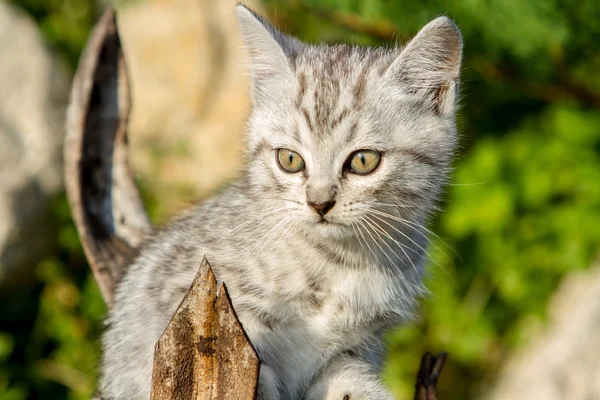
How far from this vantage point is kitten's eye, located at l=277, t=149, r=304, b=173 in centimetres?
205

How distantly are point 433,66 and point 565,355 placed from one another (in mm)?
2629

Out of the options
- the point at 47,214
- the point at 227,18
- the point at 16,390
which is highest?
the point at 227,18

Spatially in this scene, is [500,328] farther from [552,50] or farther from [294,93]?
[294,93]

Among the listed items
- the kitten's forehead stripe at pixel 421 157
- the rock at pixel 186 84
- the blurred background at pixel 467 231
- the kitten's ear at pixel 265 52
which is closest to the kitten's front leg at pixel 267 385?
the kitten's forehead stripe at pixel 421 157

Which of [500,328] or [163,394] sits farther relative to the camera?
[500,328]

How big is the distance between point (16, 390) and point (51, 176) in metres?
1.23

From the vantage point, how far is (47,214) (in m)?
4.56

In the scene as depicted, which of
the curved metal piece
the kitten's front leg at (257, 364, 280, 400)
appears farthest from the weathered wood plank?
the curved metal piece

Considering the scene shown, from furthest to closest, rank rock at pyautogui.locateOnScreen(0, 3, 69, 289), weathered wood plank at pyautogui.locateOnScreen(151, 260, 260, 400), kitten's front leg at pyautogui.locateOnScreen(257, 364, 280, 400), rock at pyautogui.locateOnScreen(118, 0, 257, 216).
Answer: rock at pyautogui.locateOnScreen(118, 0, 257, 216)
rock at pyautogui.locateOnScreen(0, 3, 69, 289)
kitten's front leg at pyautogui.locateOnScreen(257, 364, 280, 400)
weathered wood plank at pyautogui.locateOnScreen(151, 260, 260, 400)

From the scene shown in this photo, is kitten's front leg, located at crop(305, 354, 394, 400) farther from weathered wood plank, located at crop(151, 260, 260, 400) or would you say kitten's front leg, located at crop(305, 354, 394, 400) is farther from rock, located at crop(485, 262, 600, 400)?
rock, located at crop(485, 262, 600, 400)

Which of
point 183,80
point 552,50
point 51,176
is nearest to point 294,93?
point 552,50

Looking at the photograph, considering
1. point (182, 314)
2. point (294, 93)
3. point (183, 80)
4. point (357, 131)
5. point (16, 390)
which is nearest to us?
point (182, 314)

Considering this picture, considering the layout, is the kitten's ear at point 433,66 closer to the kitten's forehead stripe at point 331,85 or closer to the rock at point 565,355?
the kitten's forehead stripe at point 331,85

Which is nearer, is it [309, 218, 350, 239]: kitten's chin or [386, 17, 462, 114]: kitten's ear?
[309, 218, 350, 239]: kitten's chin
